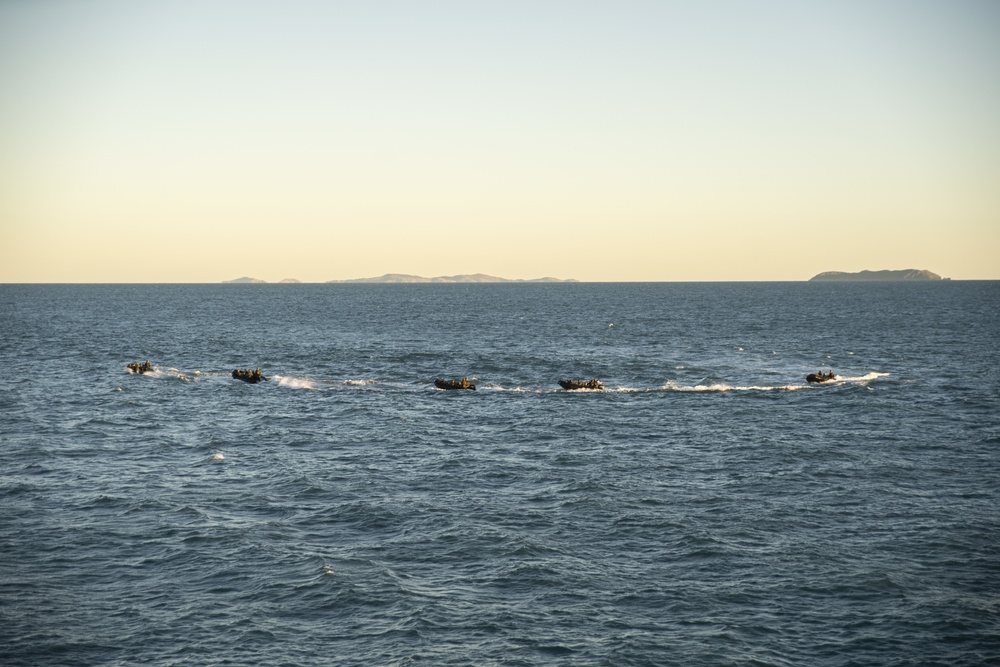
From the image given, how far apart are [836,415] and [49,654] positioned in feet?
191

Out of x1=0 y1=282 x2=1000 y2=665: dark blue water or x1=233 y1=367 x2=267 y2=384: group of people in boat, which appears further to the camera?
x1=233 y1=367 x2=267 y2=384: group of people in boat

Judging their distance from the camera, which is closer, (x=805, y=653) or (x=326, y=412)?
(x=805, y=653)

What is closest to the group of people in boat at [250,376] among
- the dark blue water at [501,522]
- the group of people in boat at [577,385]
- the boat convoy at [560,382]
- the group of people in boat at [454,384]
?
the boat convoy at [560,382]

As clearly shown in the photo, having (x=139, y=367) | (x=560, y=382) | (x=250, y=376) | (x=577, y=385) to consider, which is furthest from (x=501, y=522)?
(x=139, y=367)

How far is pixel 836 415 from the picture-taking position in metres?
67.2

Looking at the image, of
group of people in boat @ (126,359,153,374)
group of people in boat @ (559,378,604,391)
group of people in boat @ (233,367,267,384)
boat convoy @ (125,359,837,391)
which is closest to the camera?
group of people in boat @ (559,378,604,391)

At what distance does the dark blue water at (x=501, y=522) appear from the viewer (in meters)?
29.0

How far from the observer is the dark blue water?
2898 cm

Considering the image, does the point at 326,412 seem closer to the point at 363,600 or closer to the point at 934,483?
the point at 363,600

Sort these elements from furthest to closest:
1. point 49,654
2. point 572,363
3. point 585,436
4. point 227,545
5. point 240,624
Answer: point 572,363 < point 585,436 < point 227,545 < point 240,624 < point 49,654

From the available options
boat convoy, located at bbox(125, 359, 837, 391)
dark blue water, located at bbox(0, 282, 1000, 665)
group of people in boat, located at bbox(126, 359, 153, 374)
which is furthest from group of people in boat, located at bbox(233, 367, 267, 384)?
group of people in boat, located at bbox(126, 359, 153, 374)

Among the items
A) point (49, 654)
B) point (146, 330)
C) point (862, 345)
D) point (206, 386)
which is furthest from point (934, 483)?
point (146, 330)

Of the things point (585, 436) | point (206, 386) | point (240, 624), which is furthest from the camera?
point (206, 386)

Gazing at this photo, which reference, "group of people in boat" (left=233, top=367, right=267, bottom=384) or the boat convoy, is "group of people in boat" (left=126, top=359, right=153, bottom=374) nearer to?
the boat convoy
